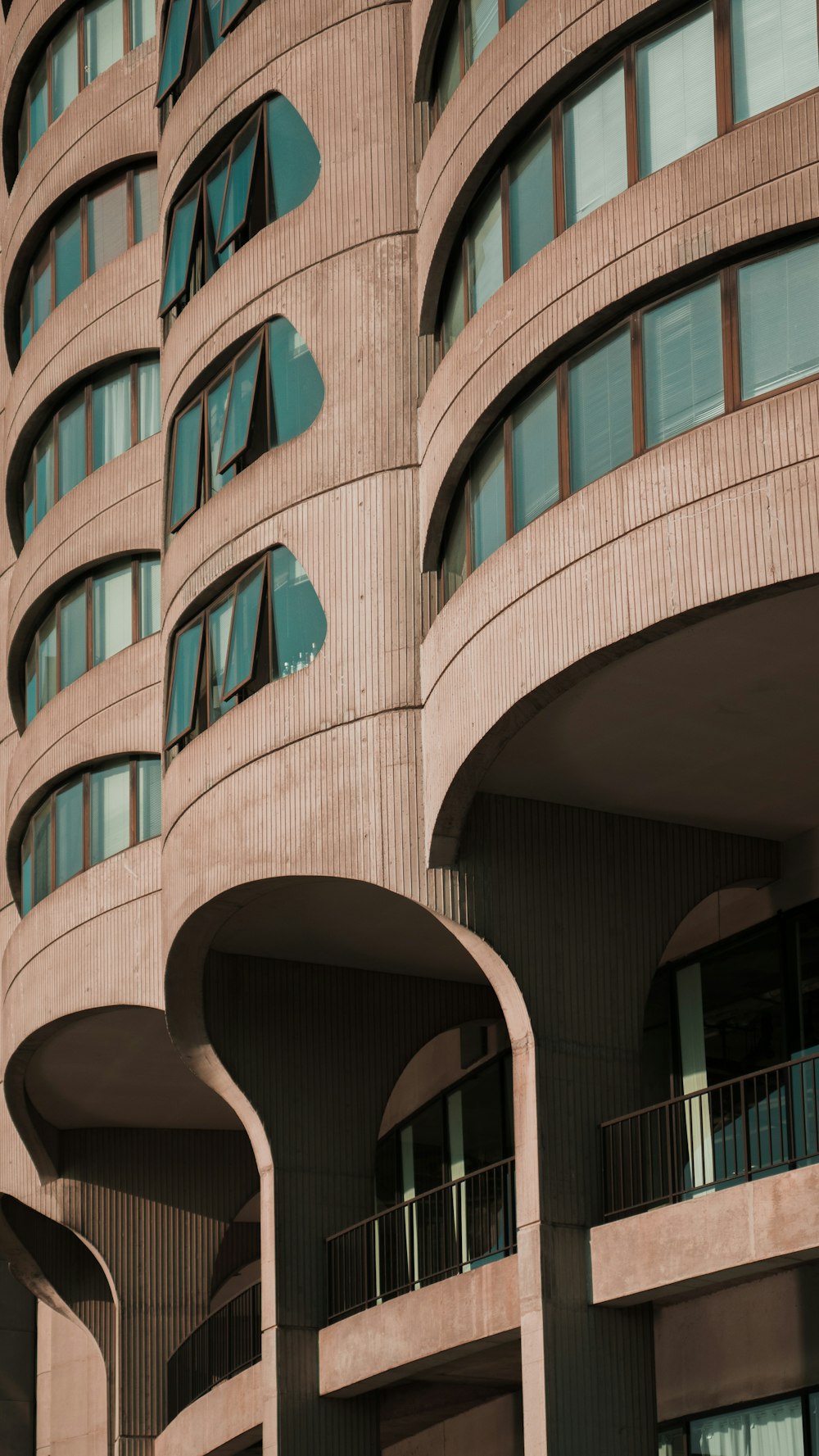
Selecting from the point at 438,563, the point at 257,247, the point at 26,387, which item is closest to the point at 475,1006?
the point at 438,563

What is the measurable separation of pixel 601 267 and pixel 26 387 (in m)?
16.9

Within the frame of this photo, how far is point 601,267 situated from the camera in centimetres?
2044

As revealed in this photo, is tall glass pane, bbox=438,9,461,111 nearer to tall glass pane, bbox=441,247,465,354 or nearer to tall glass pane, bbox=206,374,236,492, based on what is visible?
tall glass pane, bbox=441,247,465,354

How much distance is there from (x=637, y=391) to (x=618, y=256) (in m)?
1.37

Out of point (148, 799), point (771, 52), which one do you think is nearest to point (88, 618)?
point (148, 799)

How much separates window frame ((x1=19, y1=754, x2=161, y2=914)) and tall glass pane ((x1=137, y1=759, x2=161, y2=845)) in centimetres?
5

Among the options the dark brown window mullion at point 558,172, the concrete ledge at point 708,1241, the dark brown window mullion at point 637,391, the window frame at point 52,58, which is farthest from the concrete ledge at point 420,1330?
the window frame at point 52,58

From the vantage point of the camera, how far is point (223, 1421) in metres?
28.8

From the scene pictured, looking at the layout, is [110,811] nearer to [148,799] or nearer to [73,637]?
[148,799]

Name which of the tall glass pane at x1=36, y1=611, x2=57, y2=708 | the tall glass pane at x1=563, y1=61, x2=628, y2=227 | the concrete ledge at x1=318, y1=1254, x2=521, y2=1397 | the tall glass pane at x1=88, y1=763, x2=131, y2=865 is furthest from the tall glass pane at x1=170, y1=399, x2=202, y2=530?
the concrete ledge at x1=318, y1=1254, x2=521, y2=1397

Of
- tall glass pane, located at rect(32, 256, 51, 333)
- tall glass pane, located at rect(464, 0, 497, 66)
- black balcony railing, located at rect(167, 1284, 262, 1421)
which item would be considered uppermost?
tall glass pane, located at rect(32, 256, 51, 333)

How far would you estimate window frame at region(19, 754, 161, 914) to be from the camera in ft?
103

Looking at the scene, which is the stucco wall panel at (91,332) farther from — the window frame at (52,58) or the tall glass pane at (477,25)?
the tall glass pane at (477,25)

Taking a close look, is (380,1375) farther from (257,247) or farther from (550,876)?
(257,247)
